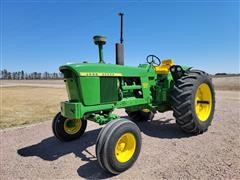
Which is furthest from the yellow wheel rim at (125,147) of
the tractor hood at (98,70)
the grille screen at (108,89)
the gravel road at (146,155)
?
the tractor hood at (98,70)

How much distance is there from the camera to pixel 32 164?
3.94m

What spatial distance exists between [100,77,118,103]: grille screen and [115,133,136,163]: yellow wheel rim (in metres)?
0.89

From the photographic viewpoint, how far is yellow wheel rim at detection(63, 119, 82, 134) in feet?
16.6

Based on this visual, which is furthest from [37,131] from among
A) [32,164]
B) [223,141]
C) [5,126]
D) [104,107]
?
[223,141]

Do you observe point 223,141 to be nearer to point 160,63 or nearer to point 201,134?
point 201,134

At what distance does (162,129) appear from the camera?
19.1 feet

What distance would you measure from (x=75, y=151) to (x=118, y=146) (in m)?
1.24

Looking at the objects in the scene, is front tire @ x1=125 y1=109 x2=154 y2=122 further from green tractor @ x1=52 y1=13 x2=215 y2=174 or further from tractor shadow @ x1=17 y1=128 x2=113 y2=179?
tractor shadow @ x1=17 y1=128 x2=113 y2=179

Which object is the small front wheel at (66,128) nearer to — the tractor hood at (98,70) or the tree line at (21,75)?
the tractor hood at (98,70)

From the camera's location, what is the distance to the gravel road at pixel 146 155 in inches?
134

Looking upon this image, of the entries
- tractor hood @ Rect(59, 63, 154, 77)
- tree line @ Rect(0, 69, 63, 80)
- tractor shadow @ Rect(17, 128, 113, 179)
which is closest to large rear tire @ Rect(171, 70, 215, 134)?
tractor hood @ Rect(59, 63, 154, 77)

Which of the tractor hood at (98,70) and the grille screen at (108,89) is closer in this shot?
the tractor hood at (98,70)

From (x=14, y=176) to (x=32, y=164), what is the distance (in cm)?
43

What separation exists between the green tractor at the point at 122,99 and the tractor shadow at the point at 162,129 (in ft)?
1.02
